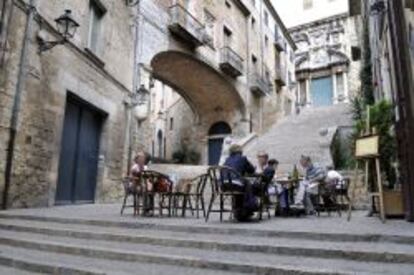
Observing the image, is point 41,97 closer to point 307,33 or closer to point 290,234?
point 290,234

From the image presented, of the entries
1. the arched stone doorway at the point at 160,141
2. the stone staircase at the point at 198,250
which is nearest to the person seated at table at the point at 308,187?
the stone staircase at the point at 198,250

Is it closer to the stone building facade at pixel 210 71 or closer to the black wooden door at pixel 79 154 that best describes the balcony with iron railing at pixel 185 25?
the stone building facade at pixel 210 71

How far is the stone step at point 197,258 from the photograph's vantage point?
3.40m

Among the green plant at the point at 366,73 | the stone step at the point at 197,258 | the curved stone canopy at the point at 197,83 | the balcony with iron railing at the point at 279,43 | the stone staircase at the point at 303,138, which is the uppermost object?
the balcony with iron railing at the point at 279,43

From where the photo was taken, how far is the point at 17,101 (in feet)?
25.0

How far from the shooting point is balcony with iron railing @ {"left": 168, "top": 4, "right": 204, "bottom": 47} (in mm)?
15750

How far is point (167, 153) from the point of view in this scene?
2494 centimetres

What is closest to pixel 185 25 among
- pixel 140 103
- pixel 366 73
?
pixel 140 103

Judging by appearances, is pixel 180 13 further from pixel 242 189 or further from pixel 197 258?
pixel 197 258

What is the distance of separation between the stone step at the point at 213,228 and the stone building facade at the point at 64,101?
1.68 meters

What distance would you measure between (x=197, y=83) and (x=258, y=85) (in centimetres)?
374

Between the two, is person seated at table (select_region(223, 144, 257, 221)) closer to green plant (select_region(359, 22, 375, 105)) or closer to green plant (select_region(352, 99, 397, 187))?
green plant (select_region(352, 99, 397, 187))

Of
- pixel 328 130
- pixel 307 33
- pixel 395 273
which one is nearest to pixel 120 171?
pixel 328 130

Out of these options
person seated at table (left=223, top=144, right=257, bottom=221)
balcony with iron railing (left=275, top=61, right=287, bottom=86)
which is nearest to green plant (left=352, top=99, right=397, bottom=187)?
person seated at table (left=223, top=144, right=257, bottom=221)
